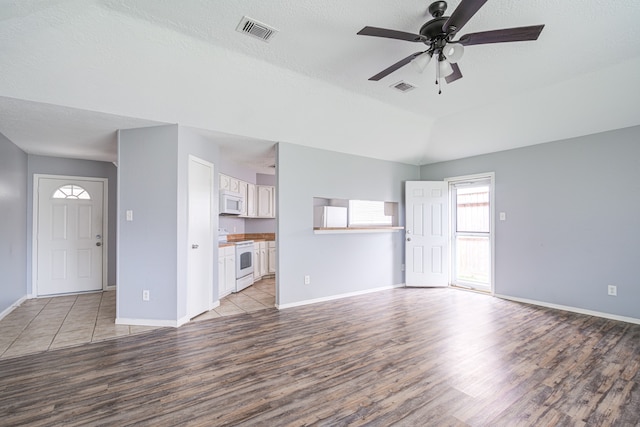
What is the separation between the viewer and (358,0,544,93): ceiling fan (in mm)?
1882

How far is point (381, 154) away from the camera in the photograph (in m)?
5.13

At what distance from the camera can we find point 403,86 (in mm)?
3477

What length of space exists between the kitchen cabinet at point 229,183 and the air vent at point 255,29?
2.82 meters

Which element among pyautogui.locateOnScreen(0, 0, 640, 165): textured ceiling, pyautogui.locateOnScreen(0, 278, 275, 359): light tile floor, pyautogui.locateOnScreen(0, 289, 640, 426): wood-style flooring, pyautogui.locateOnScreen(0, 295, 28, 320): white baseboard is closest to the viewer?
pyautogui.locateOnScreen(0, 289, 640, 426): wood-style flooring

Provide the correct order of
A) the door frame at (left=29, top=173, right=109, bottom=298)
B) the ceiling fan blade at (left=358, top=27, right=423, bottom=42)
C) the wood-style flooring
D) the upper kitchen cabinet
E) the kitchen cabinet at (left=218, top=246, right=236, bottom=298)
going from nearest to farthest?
the wood-style flooring, the ceiling fan blade at (left=358, top=27, right=423, bottom=42), the kitchen cabinet at (left=218, top=246, right=236, bottom=298), the door frame at (left=29, top=173, right=109, bottom=298), the upper kitchen cabinet

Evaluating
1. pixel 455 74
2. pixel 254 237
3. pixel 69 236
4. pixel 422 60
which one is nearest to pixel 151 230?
pixel 69 236

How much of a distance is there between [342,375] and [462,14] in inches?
108

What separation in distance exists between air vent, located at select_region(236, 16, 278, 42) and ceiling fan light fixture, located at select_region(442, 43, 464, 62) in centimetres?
142

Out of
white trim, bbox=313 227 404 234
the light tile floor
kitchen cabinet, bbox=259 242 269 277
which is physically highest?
white trim, bbox=313 227 404 234

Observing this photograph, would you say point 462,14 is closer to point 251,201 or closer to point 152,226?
point 152,226

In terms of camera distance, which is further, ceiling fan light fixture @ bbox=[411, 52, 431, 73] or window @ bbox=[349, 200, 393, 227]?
window @ bbox=[349, 200, 393, 227]

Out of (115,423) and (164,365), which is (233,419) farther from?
(164,365)

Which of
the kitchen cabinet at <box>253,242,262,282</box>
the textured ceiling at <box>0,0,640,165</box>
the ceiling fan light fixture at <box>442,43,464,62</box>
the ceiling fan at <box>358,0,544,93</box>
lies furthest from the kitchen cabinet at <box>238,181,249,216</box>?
the ceiling fan light fixture at <box>442,43,464,62</box>

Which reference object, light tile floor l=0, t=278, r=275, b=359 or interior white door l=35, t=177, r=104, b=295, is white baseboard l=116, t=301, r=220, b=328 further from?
interior white door l=35, t=177, r=104, b=295
